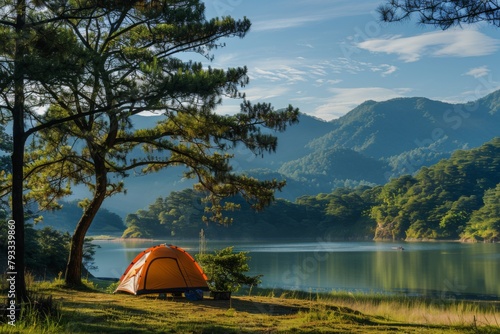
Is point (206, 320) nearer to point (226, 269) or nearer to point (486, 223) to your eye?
point (226, 269)

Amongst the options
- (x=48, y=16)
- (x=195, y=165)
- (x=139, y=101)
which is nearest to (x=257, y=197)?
(x=195, y=165)

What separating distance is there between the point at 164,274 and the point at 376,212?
80.4m

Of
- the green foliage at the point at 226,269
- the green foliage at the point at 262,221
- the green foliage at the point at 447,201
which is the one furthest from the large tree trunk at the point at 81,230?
the green foliage at the point at 262,221

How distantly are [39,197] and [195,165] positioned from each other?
13.5 feet

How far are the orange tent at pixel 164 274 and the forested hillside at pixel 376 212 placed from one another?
69364mm

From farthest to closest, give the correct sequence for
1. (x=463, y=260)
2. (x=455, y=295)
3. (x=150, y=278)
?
(x=463, y=260)
(x=455, y=295)
(x=150, y=278)

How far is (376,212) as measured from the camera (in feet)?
297

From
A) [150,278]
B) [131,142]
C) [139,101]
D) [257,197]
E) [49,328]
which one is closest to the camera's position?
[49,328]

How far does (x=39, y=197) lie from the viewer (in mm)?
14977

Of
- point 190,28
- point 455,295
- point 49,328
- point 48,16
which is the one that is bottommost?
point 455,295

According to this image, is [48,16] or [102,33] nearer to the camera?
[48,16]

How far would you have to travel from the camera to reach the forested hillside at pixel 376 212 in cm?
8112

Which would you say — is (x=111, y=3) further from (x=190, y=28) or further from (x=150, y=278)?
(x=150, y=278)

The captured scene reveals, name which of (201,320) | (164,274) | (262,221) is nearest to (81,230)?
(164,274)
